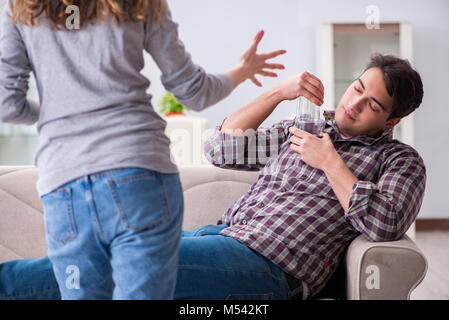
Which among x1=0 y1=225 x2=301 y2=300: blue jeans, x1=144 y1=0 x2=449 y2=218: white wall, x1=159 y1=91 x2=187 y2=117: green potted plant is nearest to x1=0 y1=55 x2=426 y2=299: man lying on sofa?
x1=0 y1=225 x2=301 y2=300: blue jeans

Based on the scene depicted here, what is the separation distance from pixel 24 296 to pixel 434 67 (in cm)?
402

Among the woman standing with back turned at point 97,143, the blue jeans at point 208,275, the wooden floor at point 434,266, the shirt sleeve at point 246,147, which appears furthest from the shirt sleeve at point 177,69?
the wooden floor at point 434,266

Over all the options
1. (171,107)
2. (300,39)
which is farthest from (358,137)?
(300,39)

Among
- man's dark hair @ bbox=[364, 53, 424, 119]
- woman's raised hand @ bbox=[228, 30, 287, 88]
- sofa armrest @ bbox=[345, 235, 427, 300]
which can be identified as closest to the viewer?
woman's raised hand @ bbox=[228, 30, 287, 88]

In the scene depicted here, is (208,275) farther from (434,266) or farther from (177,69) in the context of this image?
(434,266)

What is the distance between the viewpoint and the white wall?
417 cm

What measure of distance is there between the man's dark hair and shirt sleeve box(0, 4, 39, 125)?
97cm

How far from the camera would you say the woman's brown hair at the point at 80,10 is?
71 centimetres

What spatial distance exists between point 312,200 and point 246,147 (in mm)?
286

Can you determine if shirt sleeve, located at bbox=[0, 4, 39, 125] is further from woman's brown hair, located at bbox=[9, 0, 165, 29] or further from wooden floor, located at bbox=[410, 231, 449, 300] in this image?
wooden floor, located at bbox=[410, 231, 449, 300]
